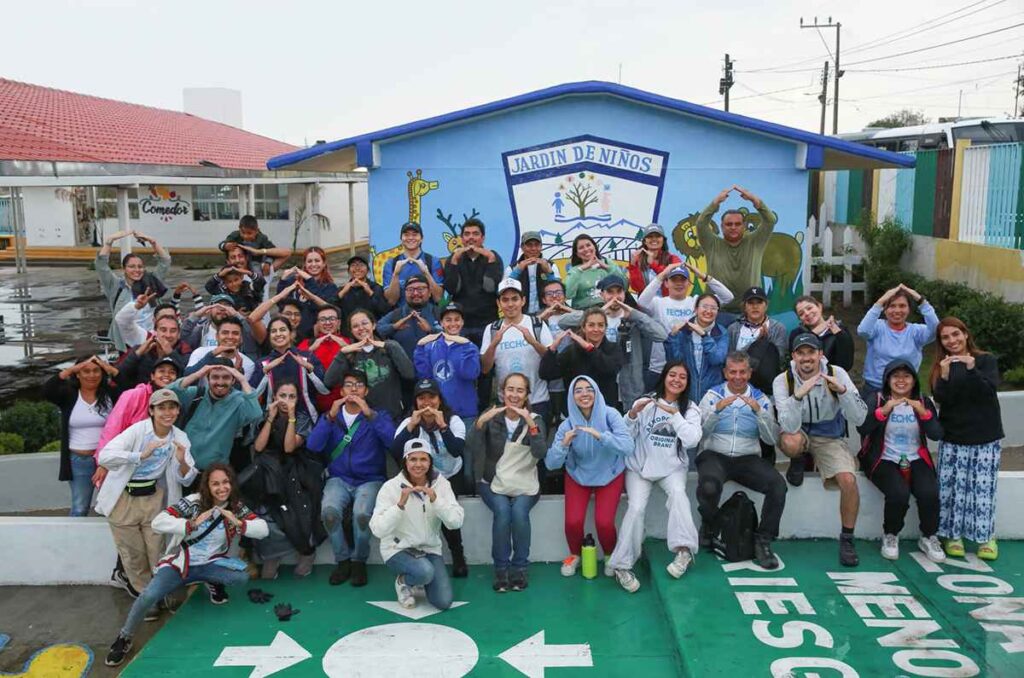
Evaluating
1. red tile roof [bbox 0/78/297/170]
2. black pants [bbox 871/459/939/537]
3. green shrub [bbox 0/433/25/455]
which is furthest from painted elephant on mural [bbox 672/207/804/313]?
red tile roof [bbox 0/78/297/170]

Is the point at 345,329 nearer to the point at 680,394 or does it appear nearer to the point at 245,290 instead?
the point at 245,290

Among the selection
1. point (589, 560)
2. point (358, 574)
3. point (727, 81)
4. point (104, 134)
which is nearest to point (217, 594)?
point (358, 574)

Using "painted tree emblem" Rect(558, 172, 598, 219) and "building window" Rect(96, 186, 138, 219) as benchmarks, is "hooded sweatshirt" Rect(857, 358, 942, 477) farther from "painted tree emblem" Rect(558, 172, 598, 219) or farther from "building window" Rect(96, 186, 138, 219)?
"building window" Rect(96, 186, 138, 219)

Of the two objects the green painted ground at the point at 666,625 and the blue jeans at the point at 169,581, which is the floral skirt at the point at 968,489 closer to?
the green painted ground at the point at 666,625

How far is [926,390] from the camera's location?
30.6 ft

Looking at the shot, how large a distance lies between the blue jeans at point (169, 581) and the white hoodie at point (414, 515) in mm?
966

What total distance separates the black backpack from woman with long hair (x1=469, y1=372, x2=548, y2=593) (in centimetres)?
131

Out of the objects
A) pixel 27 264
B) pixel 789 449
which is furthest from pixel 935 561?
pixel 27 264

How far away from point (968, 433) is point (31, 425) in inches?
316

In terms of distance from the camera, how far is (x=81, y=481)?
617 centimetres

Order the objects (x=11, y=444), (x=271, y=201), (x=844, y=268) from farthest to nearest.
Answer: (x=271, y=201)
(x=844, y=268)
(x=11, y=444)

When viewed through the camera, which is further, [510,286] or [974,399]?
[510,286]

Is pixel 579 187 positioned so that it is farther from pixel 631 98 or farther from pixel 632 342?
pixel 632 342

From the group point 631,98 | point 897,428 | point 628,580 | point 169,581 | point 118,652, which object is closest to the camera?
point 118,652
